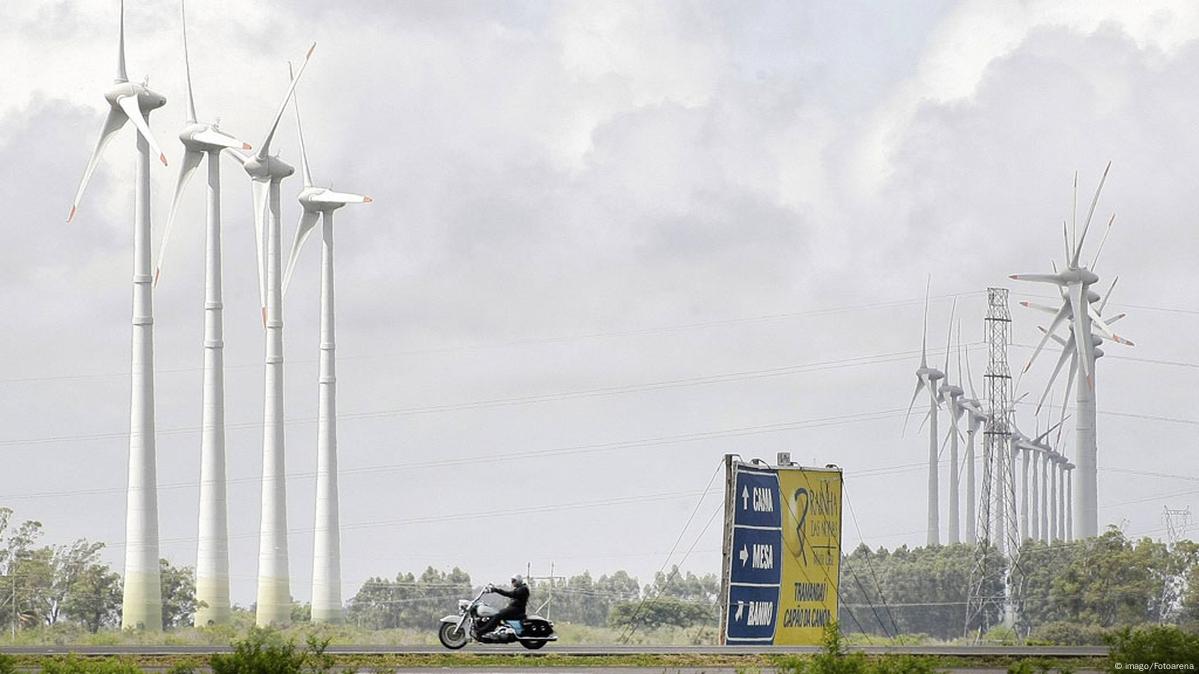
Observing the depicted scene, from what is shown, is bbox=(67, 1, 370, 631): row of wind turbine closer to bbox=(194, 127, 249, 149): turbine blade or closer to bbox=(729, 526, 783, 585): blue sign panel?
bbox=(194, 127, 249, 149): turbine blade

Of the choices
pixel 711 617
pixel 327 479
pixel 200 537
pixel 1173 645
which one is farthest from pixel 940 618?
pixel 1173 645

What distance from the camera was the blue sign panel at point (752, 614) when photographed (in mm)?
55031

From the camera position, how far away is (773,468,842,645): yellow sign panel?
187ft

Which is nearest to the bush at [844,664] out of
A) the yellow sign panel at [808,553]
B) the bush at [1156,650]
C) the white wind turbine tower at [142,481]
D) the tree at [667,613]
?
the bush at [1156,650]

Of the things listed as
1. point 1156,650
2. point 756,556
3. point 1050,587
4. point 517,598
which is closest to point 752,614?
point 756,556

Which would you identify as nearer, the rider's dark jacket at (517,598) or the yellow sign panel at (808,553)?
the rider's dark jacket at (517,598)

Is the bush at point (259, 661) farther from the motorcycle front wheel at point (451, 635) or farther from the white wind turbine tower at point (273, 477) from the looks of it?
the white wind turbine tower at point (273, 477)

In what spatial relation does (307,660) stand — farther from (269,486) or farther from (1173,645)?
(269,486)

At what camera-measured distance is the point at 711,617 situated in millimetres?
109562

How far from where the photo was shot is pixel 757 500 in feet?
183

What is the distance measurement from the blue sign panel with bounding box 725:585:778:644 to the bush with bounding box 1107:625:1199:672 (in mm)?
17939

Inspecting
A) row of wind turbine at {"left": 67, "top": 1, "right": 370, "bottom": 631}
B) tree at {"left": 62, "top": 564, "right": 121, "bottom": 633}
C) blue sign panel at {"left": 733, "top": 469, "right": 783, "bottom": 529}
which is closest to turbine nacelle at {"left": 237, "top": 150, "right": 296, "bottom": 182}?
row of wind turbine at {"left": 67, "top": 1, "right": 370, "bottom": 631}

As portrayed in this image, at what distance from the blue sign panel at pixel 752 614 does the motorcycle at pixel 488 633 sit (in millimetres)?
6554

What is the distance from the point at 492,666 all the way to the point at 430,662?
1785mm
